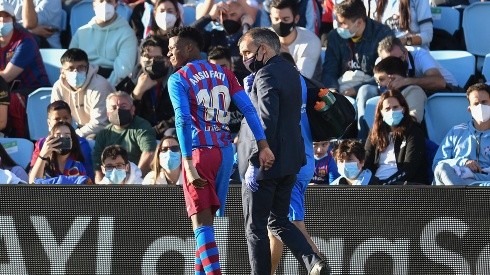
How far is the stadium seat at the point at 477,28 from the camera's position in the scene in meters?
12.4

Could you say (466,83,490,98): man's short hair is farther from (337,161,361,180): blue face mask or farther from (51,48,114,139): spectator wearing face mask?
(51,48,114,139): spectator wearing face mask

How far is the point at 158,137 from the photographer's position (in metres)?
11.7

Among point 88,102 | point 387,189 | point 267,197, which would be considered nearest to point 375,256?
point 387,189

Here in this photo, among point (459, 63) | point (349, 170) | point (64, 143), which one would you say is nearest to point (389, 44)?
point (459, 63)

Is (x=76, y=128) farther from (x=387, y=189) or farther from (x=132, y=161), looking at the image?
(x=387, y=189)

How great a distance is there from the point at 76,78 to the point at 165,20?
3.62 feet

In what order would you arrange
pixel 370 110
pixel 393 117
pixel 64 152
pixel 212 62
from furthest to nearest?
pixel 370 110 < pixel 64 152 < pixel 393 117 < pixel 212 62

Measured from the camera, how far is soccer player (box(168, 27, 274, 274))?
805 cm

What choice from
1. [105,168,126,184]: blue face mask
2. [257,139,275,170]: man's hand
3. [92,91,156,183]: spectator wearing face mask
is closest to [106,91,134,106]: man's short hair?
[92,91,156,183]: spectator wearing face mask

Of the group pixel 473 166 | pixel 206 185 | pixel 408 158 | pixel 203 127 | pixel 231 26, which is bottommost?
pixel 408 158

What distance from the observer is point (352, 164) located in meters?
10.5

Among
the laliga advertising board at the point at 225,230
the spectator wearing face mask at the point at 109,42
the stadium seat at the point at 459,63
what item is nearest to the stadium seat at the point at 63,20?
the spectator wearing face mask at the point at 109,42

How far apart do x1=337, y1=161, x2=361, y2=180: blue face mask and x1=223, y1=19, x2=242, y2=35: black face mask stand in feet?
7.75

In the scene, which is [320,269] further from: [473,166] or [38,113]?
[38,113]
